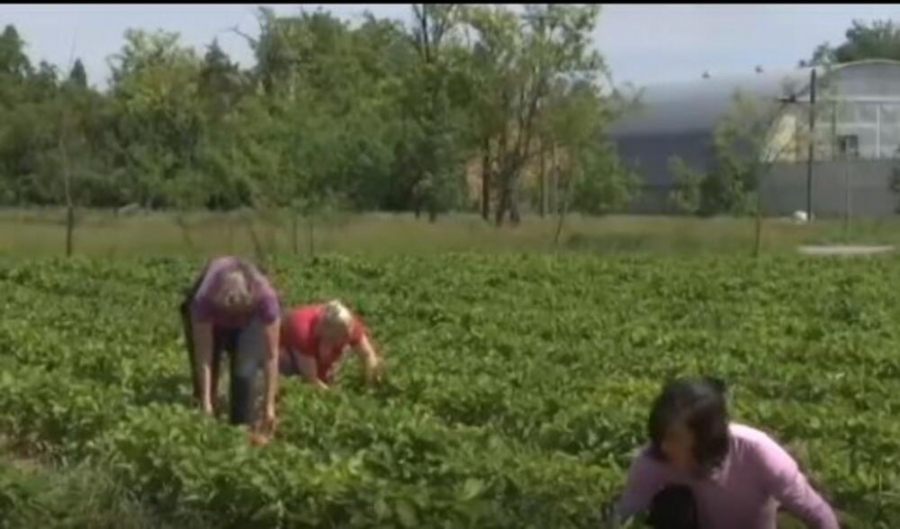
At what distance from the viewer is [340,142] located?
5100 centimetres

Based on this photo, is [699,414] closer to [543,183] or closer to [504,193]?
[504,193]

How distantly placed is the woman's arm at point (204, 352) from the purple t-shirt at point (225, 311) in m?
0.05

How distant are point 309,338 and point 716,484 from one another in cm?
599

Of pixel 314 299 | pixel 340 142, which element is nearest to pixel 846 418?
pixel 314 299

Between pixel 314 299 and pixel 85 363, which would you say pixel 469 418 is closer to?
pixel 85 363

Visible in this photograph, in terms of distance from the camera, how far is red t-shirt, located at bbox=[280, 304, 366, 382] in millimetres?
11300

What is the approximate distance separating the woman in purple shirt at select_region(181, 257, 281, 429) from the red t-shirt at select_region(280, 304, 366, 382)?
2.63ft

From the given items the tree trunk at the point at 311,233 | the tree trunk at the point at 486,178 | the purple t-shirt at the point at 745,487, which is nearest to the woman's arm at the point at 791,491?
the purple t-shirt at the point at 745,487

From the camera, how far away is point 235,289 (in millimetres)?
10258

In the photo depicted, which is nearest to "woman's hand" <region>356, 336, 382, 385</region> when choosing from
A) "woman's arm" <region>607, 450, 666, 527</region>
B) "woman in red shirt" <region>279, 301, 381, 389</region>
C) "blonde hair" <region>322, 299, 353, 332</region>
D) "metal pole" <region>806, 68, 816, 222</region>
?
"woman in red shirt" <region>279, 301, 381, 389</region>

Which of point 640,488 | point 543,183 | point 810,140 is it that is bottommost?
point 640,488

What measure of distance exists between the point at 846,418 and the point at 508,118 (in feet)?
154

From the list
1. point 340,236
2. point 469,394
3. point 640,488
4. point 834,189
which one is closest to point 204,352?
point 469,394

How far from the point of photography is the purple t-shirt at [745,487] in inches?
223
